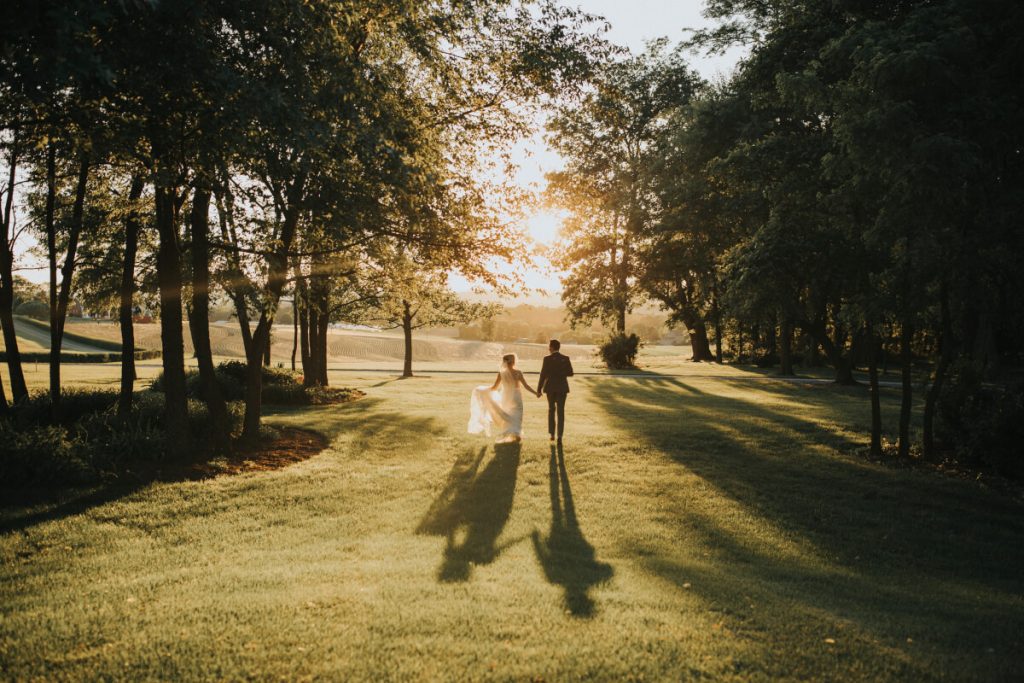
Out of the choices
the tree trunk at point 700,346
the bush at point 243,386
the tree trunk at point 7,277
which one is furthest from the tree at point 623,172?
the tree trunk at point 7,277

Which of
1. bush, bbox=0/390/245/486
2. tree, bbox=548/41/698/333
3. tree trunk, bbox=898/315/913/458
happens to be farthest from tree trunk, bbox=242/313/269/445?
tree, bbox=548/41/698/333

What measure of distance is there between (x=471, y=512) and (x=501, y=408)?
15.8ft

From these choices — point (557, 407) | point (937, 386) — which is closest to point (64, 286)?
point (557, 407)

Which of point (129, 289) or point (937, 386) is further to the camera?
point (129, 289)

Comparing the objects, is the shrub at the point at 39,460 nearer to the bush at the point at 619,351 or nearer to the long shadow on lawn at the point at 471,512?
the long shadow on lawn at the point at 471,512

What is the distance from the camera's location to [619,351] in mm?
39219

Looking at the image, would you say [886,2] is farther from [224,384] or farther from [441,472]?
[224,384]

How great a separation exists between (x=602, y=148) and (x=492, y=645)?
1546 inches

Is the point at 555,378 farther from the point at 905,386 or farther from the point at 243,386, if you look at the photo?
the point at 243,386

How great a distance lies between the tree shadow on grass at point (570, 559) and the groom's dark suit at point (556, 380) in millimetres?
3703

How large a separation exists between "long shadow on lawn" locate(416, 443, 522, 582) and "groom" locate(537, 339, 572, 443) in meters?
1.49

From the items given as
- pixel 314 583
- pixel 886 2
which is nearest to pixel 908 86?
pixel 886 2

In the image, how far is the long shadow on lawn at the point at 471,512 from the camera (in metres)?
6.49

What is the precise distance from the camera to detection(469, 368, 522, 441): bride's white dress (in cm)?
1298
